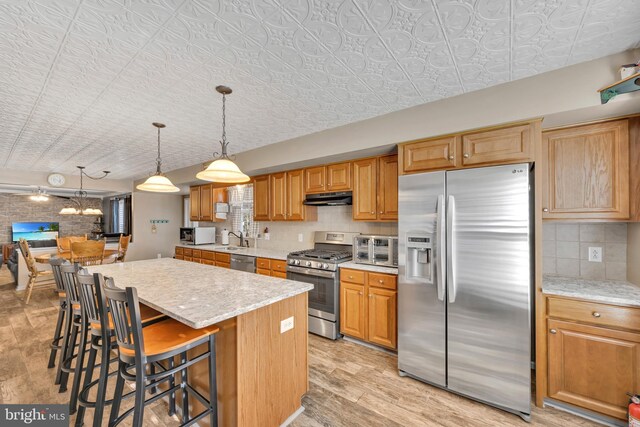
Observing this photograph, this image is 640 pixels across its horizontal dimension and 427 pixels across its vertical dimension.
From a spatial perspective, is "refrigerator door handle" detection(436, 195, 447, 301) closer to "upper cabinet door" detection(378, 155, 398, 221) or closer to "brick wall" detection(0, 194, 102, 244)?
"upper cabinet door" detection(378, 155, 398, 221)

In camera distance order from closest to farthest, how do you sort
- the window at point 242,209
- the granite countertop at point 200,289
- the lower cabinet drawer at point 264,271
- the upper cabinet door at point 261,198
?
the granite countertop at point 200,289, the lower cabinet drawer at point 264,271, the upper cabinet door at point 261,198, the window at point 242,209

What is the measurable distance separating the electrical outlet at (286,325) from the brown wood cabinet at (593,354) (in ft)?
6.23

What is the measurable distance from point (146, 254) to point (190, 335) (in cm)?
641

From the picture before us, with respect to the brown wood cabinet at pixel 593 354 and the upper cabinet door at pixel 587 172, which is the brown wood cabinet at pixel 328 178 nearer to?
the upper cabinet door at pixel 587 172

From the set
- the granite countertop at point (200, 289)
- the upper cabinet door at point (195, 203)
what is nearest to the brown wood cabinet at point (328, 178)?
the granite countertop at point (200, 289)

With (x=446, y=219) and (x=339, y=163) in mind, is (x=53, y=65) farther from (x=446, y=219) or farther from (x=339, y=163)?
(x=446, y=219)

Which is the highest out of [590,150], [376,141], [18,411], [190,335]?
[376,141]

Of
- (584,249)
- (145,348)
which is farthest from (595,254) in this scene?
(145,348)

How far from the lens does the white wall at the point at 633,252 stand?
1979mm

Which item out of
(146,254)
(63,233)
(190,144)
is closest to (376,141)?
(190,144)

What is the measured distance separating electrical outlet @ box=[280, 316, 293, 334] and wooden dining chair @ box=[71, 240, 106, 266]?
4473 mm

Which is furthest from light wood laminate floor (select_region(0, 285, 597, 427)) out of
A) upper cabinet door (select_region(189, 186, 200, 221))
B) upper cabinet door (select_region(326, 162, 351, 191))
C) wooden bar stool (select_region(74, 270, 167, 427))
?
upper cabinet door (select_region(189, 186, 200, 221))

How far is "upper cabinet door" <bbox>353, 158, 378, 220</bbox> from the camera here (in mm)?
3092

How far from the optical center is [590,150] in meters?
2.00
